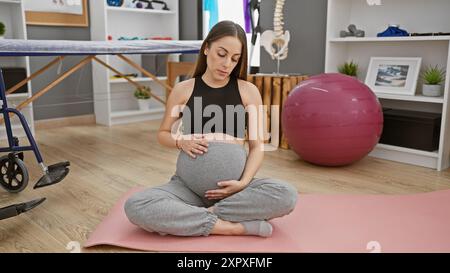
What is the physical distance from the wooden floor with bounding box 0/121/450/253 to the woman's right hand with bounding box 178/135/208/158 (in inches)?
15.0

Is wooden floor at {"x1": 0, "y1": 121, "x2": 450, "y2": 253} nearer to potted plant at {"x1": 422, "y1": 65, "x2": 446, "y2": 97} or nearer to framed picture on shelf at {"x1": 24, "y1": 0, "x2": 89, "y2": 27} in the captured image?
potted plant at {"x1": 422, "y1": 65, "x2": 446, "y2": 97}

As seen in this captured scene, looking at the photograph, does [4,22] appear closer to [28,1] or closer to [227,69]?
[28,1]

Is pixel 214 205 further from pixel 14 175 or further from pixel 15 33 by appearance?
pixel 15 33

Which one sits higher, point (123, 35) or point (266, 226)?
point (123, 35)

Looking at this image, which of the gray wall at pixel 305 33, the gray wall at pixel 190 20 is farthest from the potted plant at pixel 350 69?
the gray wall at pixel 190 20

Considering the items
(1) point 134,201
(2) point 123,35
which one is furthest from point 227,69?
(2) point 123,35

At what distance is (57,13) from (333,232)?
3.01 meters

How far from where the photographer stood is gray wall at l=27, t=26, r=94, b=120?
11.3ft

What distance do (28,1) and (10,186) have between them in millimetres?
2019

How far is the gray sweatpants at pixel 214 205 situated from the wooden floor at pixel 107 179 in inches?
6.6

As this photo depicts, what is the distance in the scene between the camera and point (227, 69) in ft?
4.32

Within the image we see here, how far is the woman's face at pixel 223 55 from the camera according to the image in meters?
1.29

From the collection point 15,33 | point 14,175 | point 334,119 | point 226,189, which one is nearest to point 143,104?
point 15,33

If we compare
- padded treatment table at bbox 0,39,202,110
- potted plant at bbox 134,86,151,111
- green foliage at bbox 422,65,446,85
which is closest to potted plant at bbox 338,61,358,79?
green foliage at bbox 422,65,446,85
